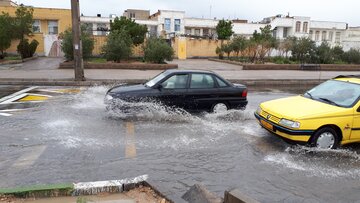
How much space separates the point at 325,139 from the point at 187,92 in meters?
4.01

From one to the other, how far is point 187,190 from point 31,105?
787 cm

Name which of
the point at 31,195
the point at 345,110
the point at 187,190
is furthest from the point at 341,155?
the point at 31,195

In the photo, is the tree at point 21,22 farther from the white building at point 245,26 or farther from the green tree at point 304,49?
the white building at point 245,26

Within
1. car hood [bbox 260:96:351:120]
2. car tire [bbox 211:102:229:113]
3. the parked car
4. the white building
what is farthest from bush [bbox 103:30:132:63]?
the white building

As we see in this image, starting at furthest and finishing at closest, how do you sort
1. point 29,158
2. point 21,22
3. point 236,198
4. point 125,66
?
point 21,22, point 125,66, point 29,158, point 236,198

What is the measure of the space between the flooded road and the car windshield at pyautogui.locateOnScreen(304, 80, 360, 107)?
1.06 meters

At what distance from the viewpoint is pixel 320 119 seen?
22.5 ft

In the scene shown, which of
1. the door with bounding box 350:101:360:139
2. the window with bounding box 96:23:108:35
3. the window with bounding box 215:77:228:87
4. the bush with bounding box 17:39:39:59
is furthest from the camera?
the window with bounding box 96:23:108:35

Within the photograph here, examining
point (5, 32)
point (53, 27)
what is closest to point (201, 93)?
point (5, 32)

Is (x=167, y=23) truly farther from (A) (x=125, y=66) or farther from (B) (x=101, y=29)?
(A) (x=125, y=66)

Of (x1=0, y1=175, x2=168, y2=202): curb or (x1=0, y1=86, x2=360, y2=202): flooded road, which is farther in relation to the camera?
(x1=0, y1=86, x2=360, y2=202): flooded road

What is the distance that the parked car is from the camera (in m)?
9.34

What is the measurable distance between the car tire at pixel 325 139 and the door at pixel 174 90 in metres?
3.88

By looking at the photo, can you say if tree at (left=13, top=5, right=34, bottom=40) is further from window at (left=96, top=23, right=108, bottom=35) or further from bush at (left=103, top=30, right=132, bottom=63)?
window at (left=96, top=23, right=108, bottom=35)
